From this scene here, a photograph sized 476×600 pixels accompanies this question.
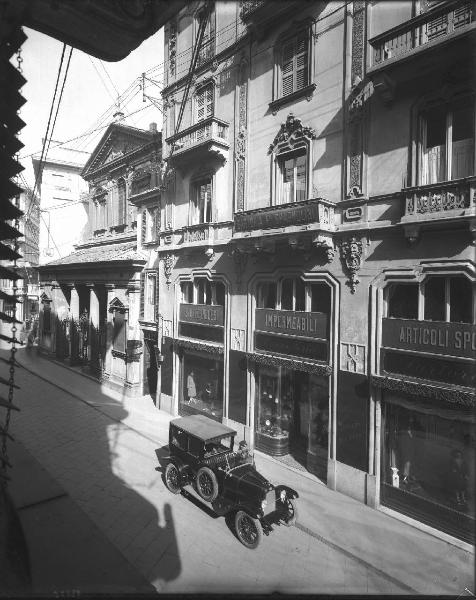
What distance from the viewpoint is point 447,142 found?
929cm

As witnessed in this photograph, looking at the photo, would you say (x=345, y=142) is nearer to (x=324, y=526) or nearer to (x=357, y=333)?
(x=357, y=333)

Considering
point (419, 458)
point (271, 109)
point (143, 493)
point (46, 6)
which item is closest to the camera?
point (46, 6)

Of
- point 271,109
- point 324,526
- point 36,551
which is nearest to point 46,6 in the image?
point 36,551

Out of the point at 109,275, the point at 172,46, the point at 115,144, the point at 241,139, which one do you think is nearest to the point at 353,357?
the point at 241,139

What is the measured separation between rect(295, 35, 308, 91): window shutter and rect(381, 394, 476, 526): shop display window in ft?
34.1

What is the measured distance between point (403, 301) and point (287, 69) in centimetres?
897

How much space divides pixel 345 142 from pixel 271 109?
12.0 feet

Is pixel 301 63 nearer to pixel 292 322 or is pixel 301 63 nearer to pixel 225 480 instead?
pixel 292 322

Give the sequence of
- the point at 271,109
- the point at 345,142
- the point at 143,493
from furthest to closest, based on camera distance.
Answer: the point at 271,109, the point at 345,142, the point at 143,493

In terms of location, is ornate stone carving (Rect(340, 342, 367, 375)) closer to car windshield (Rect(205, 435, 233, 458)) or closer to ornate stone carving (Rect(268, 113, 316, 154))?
car windshield (Rect(205, 435, 233, 458))

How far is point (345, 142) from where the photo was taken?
36.2ft

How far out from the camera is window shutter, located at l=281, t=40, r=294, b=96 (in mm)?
12688

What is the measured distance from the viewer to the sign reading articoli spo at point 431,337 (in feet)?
27.8

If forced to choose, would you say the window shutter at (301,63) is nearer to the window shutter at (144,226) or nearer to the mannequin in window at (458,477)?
the window shutter at (144,226)
